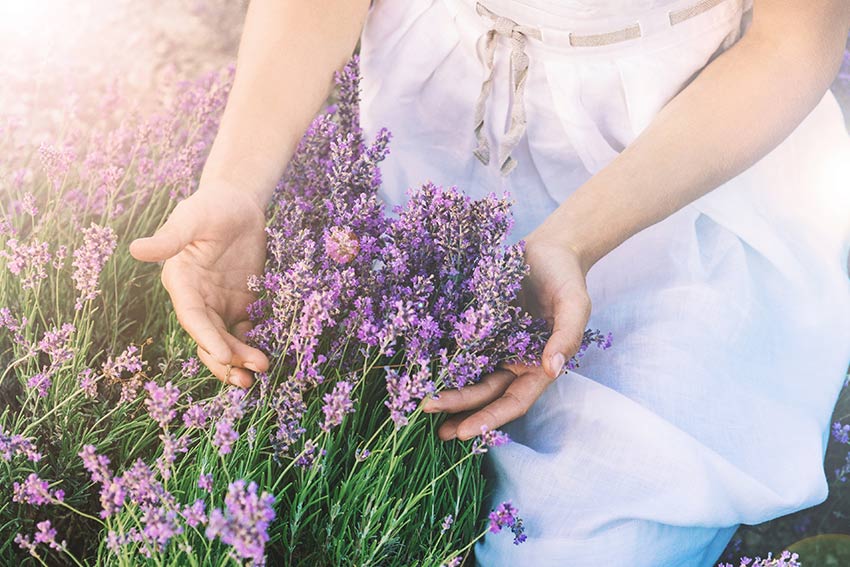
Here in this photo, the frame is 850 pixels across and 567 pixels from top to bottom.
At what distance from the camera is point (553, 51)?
172 centimetres

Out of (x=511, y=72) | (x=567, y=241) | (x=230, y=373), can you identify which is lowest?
(x=230, y=373)

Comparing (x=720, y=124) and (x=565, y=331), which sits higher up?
(x=720, y=124)

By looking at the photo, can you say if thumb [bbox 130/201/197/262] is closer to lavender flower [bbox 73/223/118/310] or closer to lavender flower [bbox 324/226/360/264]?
lavender flower [bbox 73/223/118/310]

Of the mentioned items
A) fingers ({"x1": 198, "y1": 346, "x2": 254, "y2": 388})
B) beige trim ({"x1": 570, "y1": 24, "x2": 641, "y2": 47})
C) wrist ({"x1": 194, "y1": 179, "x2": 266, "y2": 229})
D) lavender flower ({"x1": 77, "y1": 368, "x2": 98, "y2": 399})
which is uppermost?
beige trim ({"x1": 570, "y1": 24, "x2": 641, "y2": 47})

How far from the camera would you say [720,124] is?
1.61 m

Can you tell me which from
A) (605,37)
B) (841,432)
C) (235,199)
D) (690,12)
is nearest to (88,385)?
(235,199)

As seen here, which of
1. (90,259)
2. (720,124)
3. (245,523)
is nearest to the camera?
(245,523)

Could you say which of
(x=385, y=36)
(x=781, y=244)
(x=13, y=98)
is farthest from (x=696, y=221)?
(x=13, y=98)

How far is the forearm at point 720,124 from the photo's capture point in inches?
60.9

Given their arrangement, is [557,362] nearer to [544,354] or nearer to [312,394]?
[544,354]

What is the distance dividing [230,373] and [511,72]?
897mm

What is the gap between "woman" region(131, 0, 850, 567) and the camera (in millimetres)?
1385

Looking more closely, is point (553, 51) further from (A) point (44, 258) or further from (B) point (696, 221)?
(A) point (44, 258)

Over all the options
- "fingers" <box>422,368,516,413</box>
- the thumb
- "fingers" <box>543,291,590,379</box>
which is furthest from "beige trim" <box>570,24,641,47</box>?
the thumb
